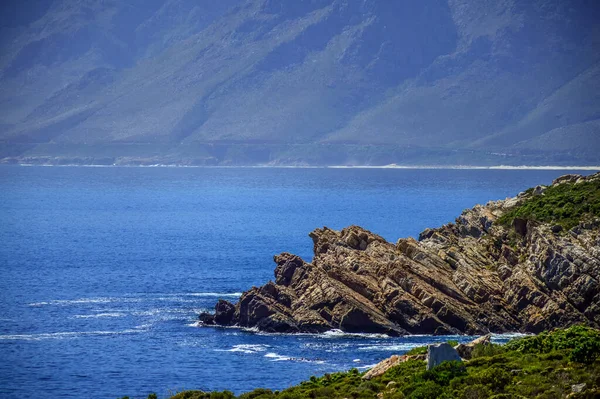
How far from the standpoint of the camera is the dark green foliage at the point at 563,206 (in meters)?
84.0

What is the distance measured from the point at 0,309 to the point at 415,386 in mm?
48330

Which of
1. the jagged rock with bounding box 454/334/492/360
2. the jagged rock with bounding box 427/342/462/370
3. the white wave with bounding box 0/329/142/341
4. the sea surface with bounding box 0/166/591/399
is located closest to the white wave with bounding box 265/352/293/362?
the sea surface with bounding box 0/166/591/399

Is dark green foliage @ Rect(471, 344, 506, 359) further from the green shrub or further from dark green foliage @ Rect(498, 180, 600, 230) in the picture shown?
dark green foliage @ Rect(498, 180, 600, 230)

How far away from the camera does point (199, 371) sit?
65.8 m

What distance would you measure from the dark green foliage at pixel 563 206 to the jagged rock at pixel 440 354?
3813cm

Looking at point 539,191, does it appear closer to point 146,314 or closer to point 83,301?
point 146,314

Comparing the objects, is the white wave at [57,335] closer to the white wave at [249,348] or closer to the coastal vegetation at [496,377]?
the white wave at [249,348]

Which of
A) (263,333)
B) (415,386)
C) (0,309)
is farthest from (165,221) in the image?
(415,386)

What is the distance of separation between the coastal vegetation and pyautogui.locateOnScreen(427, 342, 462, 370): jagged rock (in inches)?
16.1

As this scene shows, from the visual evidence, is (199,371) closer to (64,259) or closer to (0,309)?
(0,309)

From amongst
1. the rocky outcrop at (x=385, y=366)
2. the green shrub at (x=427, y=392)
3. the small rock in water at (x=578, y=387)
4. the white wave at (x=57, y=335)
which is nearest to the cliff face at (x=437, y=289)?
the white wave at (x=57, y=335)

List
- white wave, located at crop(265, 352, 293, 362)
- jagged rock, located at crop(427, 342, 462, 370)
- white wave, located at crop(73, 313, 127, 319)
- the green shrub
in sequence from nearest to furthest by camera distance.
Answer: the green shrub, jagged rock, located at crop(427, 342, 462, 370), white wave, located at crop(265, 352, 293, 362), white wave, located at crop(73, 313, 127, 319)

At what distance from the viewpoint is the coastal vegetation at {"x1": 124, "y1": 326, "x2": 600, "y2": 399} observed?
4209cm

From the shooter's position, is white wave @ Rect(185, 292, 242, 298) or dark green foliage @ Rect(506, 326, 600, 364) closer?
dark green foliage @ Rect(506, 326, 600, 364)
